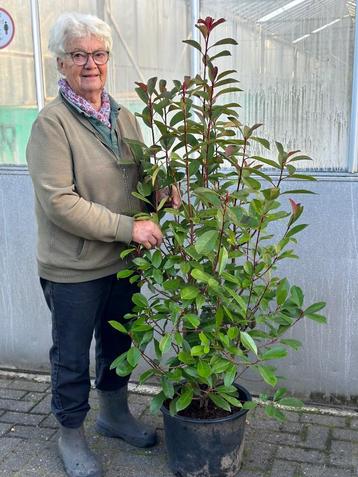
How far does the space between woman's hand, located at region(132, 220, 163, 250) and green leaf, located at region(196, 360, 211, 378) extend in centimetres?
53

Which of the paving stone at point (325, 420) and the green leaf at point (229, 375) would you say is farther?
the paving stone at point (325, 420)

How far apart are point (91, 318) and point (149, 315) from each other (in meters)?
0.28

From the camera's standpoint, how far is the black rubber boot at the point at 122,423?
301 cm

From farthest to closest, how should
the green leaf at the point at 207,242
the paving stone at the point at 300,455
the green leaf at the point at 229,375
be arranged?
the paving stone at the point at 300,455
the green leaf at the point at 229,375
the green leaf at the point at 207,242

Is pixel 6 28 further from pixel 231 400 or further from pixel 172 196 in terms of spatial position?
pixel 231 400

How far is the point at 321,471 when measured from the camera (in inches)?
110

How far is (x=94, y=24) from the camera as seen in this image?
2445mm

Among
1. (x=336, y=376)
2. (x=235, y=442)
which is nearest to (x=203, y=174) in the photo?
(x=235, y=442)

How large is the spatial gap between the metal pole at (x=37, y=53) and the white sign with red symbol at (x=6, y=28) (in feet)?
0.48

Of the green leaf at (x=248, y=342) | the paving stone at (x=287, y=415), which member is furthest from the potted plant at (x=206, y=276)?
the paving stone at (x=287, y=415)

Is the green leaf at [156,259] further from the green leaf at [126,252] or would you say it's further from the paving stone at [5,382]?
the paving stone at [5,382]

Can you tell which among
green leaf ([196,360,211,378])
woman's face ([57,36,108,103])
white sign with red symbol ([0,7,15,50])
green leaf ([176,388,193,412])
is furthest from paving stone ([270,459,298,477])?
white sign with red symbol ([0,7,15,50])

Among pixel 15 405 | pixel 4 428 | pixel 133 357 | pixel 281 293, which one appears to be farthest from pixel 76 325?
pixel 15 405

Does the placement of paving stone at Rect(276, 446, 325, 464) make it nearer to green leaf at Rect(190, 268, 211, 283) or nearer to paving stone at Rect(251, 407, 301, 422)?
paving stone at Rect(251, 407, 301, 422)
